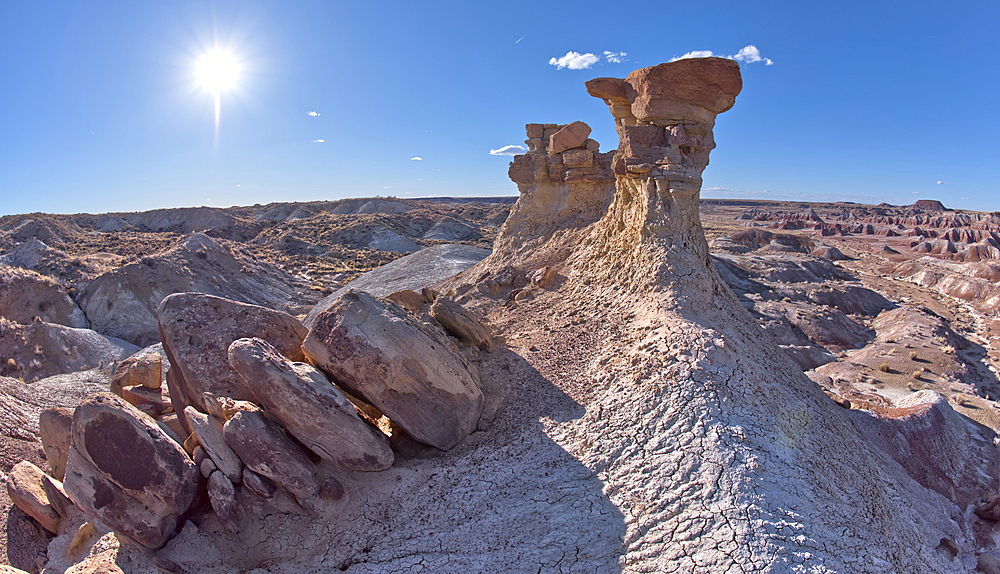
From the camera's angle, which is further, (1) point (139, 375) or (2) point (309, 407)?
(1) point (139, 375)

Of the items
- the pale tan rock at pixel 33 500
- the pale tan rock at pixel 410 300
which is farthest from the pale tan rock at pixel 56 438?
the pale tan rock at pixel 410 300

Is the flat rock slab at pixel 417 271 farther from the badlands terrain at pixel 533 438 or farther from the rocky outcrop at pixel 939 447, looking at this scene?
the rocky outcrop at pixel 939 447

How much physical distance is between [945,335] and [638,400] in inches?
846

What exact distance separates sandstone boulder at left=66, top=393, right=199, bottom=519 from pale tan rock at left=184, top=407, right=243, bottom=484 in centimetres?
36

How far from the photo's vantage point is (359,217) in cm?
5738

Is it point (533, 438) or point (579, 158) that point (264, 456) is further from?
point (579, 158)

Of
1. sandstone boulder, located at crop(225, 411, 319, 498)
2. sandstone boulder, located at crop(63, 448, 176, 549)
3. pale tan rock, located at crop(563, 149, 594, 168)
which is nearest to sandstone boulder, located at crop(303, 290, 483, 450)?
sandstone boulder, located at crop(225, 411, 319, 498)

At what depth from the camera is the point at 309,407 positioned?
18.9 feet

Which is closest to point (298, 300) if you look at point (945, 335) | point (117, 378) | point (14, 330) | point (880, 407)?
point (14, 330)

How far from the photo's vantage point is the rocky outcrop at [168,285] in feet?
62.0

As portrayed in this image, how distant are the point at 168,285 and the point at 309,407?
20.0 m

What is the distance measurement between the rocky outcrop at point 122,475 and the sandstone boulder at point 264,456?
0.74m

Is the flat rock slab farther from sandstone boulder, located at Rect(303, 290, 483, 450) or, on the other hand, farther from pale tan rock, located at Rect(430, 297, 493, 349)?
sandstone boulder, located at Rect(303, 290, 483, 450)

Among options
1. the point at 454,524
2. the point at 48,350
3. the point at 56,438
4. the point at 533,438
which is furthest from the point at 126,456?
the point at 48,350
